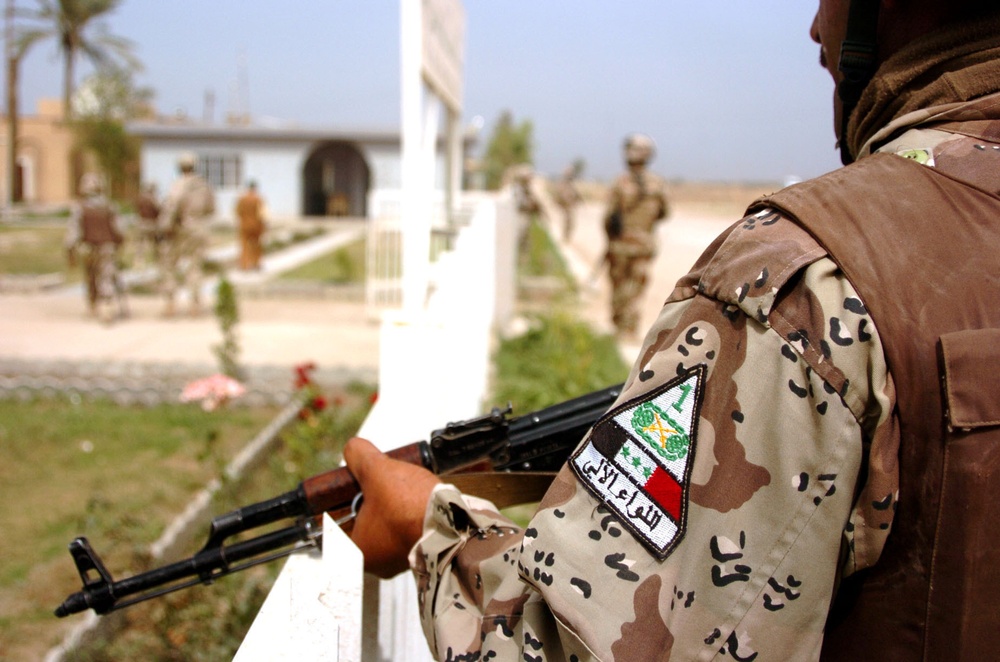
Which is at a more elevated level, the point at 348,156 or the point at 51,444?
the point at 348,156

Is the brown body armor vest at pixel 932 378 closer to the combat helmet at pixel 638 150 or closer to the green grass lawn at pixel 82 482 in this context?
the green grass lawn at pixel 82 482

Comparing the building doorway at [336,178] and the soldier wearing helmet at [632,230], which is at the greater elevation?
the building doorway at [336,178]

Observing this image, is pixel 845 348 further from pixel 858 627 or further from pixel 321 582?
pixel 321 582

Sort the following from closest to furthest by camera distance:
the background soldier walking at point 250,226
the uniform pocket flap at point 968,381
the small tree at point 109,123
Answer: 1. the uniform pocket flap at point 968,381
2. the background soldier walking at point 250,226
3. the small tree at point 109,123

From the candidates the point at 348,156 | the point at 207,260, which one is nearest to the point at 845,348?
the point at 207,260

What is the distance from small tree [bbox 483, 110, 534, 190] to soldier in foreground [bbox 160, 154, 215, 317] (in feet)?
123

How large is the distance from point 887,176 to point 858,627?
0.50m

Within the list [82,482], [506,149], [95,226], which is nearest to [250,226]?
[95,226]

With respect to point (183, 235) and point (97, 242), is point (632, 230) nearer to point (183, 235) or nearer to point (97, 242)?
point (183, 235)

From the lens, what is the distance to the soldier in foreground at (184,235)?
9320 millimetres

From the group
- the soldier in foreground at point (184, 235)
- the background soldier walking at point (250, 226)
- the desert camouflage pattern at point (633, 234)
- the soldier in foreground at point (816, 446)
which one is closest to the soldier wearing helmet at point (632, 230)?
the desert camouflage pattern at point (633, 234)

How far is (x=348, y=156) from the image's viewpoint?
31.6 meters

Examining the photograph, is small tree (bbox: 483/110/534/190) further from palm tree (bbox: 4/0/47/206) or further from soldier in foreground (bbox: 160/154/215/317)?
soldier in foreground (bbox: 160/154/215/317)

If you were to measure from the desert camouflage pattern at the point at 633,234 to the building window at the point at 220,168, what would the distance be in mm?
20686
